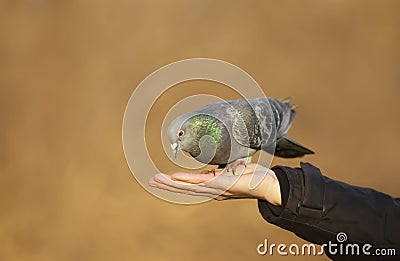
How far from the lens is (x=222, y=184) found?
73.0 inches

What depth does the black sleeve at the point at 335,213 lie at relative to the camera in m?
1.62

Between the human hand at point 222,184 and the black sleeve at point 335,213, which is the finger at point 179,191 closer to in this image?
the human hand at point 222,184

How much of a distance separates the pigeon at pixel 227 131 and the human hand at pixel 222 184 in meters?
0.35

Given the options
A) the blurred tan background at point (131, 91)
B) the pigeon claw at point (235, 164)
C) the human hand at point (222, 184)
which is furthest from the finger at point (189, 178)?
the blurred tan background at point (131, 91)

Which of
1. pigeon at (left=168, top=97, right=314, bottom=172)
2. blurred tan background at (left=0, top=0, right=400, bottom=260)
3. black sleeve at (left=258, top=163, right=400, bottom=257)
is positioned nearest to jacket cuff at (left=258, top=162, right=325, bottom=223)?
black sleeve at (left=258, top=163, right=400, bottom=257)

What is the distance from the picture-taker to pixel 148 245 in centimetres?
452

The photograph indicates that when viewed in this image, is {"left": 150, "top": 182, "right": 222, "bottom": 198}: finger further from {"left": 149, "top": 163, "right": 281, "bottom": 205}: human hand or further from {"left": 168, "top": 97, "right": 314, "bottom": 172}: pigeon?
{"left": 168, "top": 97, "right": 314, "bottom": 172}: pigeon

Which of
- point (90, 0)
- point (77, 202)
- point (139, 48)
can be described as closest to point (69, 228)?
point (77, 202)

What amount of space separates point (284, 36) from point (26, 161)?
3.51 metres

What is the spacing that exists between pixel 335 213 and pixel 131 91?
414cm

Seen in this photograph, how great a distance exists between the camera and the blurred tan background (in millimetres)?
4625

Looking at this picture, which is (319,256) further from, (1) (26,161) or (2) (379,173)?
(1) (26,161)

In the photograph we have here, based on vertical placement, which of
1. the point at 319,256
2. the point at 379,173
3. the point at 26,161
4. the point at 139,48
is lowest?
the point at 319,256

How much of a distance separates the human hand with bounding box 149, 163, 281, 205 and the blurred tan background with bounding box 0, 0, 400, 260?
9.00ft
